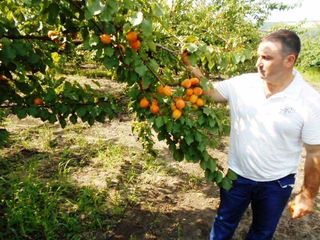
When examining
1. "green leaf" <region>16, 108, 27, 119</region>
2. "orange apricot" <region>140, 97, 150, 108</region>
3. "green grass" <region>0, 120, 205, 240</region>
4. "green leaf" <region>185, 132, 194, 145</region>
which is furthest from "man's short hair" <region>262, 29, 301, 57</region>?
"green grass" <region>0, 120, 205, 240</region>

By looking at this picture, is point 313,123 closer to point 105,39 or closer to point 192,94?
point 192,94

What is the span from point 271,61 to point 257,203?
1.05 meters

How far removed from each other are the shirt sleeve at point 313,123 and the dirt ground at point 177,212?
1490 mm

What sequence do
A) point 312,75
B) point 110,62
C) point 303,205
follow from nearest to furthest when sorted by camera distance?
1. point 110,62
2. point 303,205
3. point 312,75

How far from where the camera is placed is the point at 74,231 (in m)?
3.13

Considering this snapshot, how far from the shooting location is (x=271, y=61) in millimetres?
2168

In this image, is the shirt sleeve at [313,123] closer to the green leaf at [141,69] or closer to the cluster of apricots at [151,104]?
the cluster of apricots at [151,104]

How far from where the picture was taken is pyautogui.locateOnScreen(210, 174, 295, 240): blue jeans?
97.1 inches

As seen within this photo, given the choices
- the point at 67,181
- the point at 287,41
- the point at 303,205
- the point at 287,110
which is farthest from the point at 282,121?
the point at 67,181

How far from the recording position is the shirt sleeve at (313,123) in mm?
2176

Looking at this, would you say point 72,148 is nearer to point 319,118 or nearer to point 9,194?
point 9,194

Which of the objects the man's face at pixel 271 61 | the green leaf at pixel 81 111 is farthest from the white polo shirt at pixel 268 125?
the green leaf at pixel 81 111

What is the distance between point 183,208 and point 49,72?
1894 mm

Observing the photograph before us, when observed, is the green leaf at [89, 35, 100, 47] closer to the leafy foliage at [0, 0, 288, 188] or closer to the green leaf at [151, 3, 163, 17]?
the leafy foliage at [0, 0, 288, 188]
